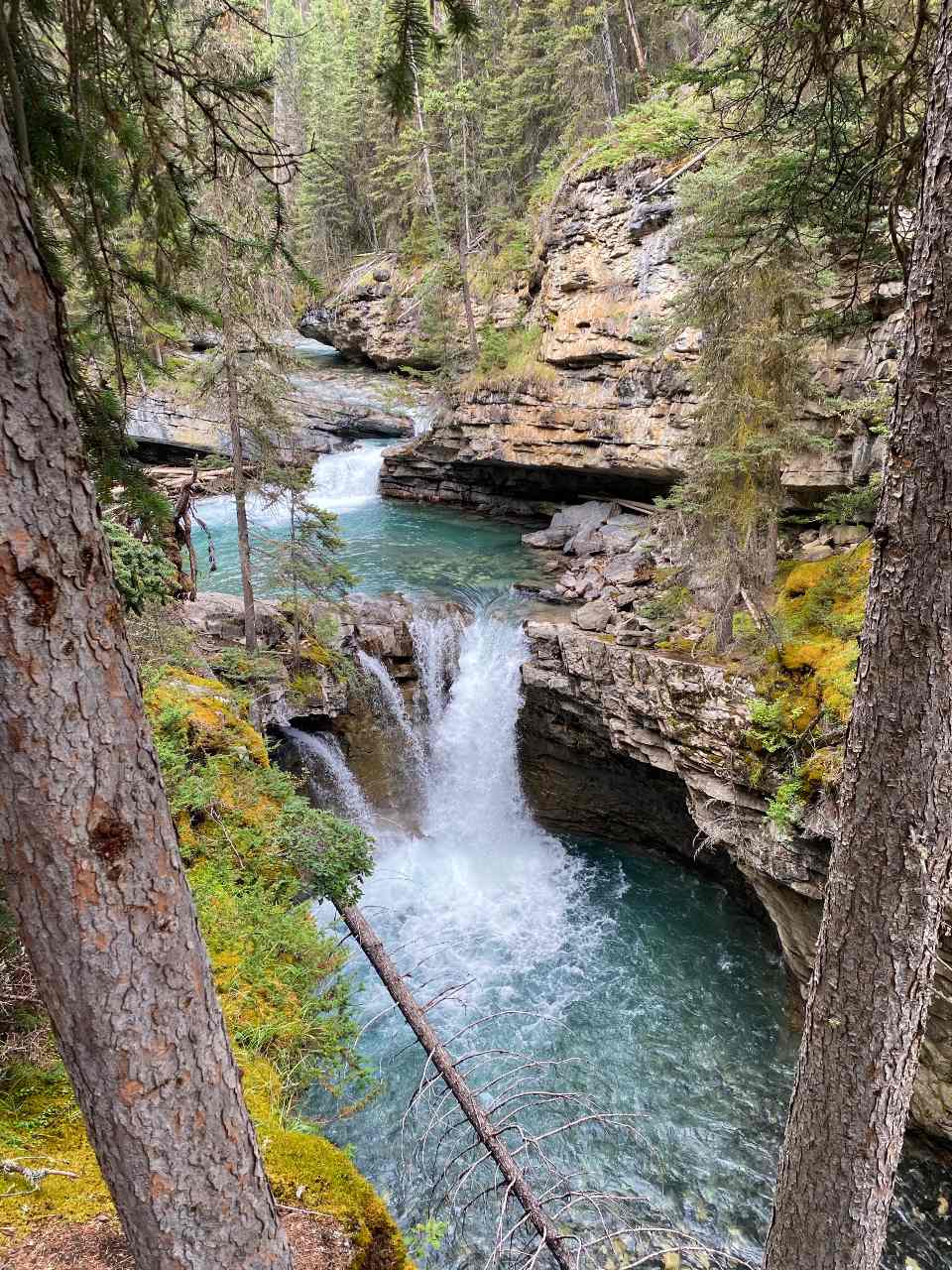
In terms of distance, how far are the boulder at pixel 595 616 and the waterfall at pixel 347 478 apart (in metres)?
11.5

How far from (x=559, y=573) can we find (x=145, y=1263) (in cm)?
1492

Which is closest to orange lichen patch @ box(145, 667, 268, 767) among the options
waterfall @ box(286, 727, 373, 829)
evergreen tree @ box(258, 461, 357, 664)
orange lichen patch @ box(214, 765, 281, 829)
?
orange lichen patch @ box(214, 765, 281, 829)

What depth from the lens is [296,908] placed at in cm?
668

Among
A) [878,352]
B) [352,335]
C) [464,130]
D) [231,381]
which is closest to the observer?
[878,352]

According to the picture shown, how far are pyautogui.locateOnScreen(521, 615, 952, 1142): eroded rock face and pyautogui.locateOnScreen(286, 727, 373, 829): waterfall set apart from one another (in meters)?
3.11

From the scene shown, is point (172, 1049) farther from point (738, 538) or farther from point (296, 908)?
point (738, 538)

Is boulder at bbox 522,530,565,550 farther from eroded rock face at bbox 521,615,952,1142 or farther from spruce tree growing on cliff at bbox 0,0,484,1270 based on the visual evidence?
spruce tree growing on cliff at bbox 0,0,484,1270

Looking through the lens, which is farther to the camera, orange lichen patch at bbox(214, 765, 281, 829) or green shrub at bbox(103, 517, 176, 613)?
orange lichen patch at bbox(214, 765, 281, 829)

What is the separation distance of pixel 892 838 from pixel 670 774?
26.4 ft

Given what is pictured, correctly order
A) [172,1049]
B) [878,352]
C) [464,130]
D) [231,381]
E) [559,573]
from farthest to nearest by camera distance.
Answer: [464,130], [559,573], [231,381], [878,352], [172,1049]

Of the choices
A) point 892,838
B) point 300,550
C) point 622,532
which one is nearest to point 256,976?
point 892,838

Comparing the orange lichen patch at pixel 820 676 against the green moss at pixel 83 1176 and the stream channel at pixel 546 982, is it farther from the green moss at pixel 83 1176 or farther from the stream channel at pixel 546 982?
the green moss at pixel 83 1176

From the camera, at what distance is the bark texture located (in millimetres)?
3990

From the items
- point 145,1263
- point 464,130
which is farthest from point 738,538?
point 464,130
